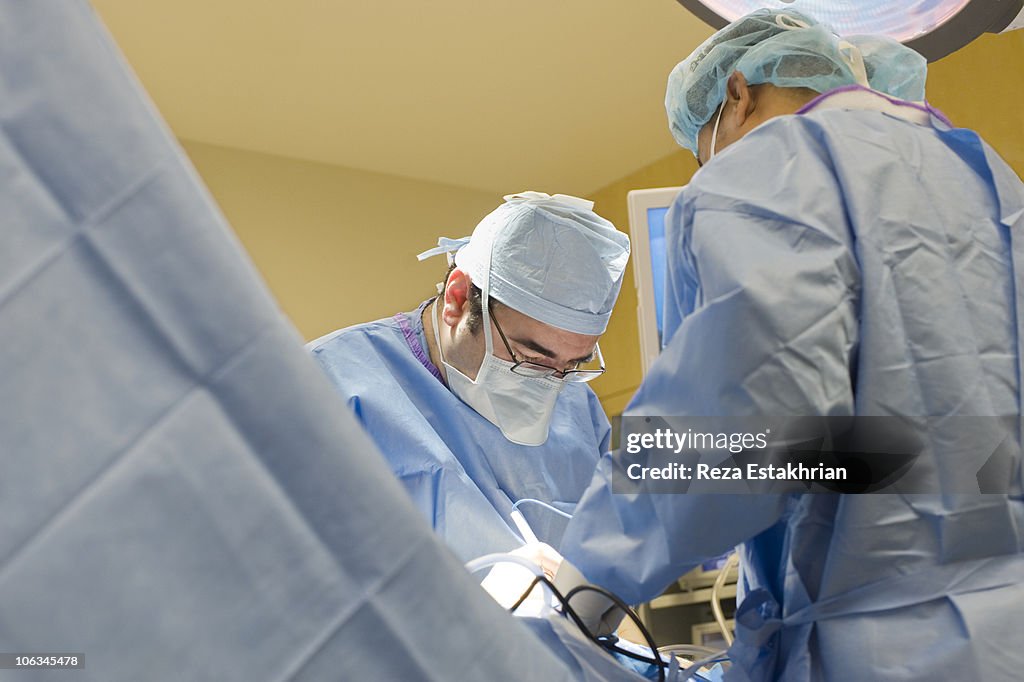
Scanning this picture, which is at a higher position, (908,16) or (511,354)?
(908,16)

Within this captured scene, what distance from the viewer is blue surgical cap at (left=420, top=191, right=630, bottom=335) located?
6.33ft

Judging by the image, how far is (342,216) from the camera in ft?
13.0

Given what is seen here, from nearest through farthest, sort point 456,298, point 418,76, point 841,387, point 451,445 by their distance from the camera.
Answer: point 841,387 → point 451,445 → point 456,298 → point 418,76

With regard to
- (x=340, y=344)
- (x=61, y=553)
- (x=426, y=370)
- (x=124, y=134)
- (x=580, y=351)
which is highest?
(x=124, y=134)

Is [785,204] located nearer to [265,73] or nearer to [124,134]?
[124,134]

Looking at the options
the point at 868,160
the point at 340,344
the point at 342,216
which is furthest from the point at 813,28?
the point at 342,216

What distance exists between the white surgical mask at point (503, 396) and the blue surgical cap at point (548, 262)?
0.06 metres

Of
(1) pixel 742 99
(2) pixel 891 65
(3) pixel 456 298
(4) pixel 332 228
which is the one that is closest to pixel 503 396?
(3) pixel 456 298

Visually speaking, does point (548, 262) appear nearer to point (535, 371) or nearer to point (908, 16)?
point (535, 371)

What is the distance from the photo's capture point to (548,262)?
1932 millimetres

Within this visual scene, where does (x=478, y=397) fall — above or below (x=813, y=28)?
below

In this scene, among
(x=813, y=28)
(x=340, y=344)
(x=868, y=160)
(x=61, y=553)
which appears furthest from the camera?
(x=340, y=344)

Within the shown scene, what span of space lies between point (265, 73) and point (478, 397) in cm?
193

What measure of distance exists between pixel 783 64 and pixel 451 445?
96 cm
